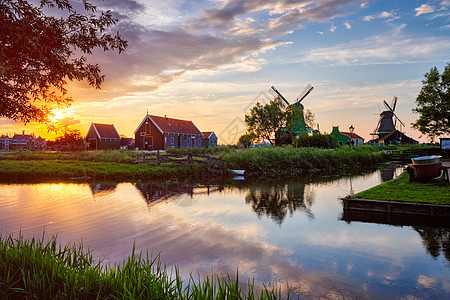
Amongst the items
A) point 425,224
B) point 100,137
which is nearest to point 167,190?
point 425,224

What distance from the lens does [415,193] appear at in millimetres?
15695

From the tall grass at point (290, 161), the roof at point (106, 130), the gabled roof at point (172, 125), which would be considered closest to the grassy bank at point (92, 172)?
the tall grass at point (290, 161)

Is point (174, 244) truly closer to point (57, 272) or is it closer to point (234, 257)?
point (234, 257)

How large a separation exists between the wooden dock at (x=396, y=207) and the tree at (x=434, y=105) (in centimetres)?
3860

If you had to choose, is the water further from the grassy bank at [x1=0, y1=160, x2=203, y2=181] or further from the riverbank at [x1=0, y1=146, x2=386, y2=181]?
the riverbank at [x1=0, y1=146, x2=386, y2=181]

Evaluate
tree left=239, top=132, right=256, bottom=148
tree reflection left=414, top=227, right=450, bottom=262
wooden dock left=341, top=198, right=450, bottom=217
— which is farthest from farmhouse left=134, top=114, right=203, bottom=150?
tree reflection left=414, top=227, right=450, bottom=262

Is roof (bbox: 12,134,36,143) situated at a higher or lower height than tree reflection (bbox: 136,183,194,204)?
higher

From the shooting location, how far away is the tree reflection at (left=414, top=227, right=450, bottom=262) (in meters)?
9.54

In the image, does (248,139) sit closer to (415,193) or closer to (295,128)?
(295,128)

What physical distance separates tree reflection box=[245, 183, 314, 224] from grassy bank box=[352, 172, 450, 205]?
3.16m

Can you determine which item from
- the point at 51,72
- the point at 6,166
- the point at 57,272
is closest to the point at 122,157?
the point at 6,166

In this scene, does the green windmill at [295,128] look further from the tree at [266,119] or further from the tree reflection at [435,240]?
the tree reflection at [435,240]

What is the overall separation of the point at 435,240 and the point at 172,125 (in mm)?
54331

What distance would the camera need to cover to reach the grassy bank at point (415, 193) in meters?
14.1
